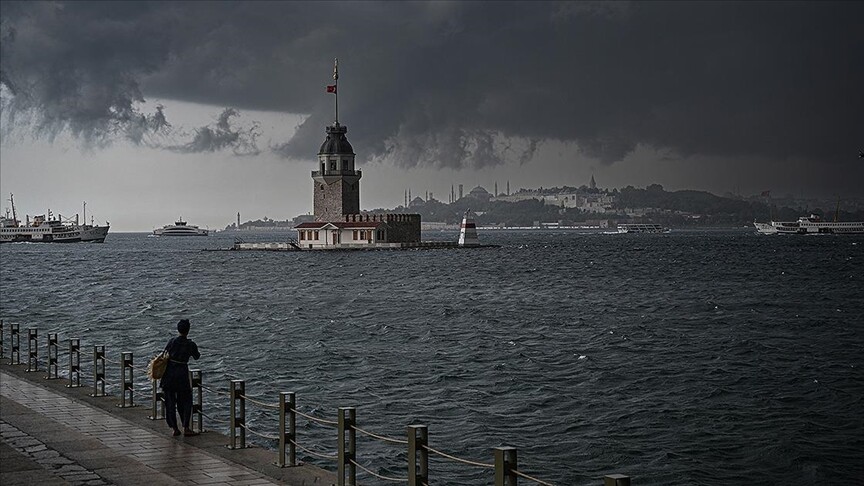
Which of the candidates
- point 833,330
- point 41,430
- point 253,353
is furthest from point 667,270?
point 41,430

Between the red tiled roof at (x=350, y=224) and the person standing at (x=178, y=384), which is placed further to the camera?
the red tiled roof at (x=350, y=224)

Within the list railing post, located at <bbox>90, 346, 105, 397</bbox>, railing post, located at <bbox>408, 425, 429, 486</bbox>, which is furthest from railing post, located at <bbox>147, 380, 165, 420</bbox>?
railing post, located at <bbox>408, 425, 429, 486</bbox>

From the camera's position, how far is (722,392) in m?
28.8

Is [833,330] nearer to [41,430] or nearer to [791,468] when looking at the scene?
[791,468]

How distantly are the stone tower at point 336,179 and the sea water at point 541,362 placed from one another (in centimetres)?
5922

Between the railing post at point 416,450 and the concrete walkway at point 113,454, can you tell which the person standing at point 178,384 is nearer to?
the concrete walkway at point 113,454

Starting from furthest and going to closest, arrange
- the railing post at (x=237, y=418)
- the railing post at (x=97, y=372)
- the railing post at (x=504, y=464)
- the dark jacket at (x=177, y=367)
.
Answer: the railing post at (x=97, y=372) → the dark jacket at (x=177, y=367) → the railing post at (x=237, y=418) → the railing post at (x=504, y=464)

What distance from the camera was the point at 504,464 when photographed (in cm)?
958

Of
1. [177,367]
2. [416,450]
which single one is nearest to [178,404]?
[177,367]

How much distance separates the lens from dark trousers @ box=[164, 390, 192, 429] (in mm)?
15016

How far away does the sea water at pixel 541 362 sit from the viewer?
69.6ft

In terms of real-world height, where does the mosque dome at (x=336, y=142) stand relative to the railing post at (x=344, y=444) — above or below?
above

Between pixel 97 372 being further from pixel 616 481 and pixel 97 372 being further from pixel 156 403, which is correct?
pixel 616 481

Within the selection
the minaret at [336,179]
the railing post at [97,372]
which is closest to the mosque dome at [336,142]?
the minaret at [336,179]
